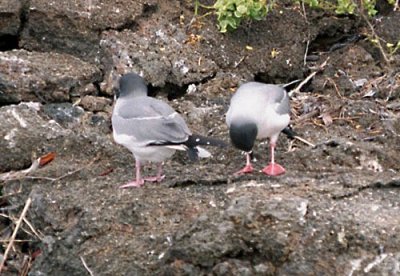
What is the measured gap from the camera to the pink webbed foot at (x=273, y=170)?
557 cm

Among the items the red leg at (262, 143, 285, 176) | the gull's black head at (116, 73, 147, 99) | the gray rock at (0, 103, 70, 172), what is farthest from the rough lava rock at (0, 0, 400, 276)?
the gull's black head at (116, 73, 147, 99)

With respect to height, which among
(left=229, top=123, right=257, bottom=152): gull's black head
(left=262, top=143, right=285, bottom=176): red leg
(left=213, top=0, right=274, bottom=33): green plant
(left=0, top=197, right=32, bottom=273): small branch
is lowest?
(left=0, top=197, right=32, bottom=273): small branch

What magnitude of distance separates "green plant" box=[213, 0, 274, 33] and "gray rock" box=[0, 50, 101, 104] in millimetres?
923

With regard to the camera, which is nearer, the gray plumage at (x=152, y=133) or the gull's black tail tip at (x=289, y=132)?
the gray plumage at (x=152, y=133)

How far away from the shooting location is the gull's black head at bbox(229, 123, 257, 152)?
5.62 meters

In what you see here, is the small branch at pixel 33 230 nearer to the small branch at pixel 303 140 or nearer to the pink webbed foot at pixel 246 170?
the pink webbed foot at pixel 246 170

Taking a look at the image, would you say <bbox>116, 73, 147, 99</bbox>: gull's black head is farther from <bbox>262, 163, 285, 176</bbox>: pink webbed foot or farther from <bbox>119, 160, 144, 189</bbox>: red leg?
<bbox>262, 163, 285, 176</bbox>: pink webbed foot

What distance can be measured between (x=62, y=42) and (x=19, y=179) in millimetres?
1398

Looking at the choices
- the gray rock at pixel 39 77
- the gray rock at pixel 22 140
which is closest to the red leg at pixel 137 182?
the gray rock at pixel 22 140

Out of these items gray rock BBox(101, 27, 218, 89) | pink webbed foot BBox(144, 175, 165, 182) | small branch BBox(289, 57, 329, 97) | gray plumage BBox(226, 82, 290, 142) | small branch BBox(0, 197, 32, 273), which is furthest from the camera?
small branch BBox(289, 57, 329, 97)

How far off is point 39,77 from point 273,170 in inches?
72.5

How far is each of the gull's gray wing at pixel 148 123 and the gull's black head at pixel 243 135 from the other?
0.87ft

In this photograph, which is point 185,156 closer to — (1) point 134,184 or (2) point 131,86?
(2) point 131,86

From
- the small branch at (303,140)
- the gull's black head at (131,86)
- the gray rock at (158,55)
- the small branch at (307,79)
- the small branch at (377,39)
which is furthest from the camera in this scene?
the small branch at (377,39)
